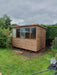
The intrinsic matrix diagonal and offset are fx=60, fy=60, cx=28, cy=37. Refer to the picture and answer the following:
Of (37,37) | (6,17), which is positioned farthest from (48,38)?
(6,17)

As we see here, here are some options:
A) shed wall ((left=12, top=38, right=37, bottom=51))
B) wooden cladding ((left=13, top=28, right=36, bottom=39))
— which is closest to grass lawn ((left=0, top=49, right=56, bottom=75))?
shed wall ((left=12, top=38, right=37, bottom=51))

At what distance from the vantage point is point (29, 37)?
597cm

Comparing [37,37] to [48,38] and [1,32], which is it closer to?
[48,38]

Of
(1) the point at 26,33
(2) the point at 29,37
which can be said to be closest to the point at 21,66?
(2) the point at 29,37

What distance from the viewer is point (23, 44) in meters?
6.57

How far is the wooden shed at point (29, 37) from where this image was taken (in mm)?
5570

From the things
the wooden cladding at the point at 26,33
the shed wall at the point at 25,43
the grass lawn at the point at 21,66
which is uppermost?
the wooden cladding at the point at 26,33

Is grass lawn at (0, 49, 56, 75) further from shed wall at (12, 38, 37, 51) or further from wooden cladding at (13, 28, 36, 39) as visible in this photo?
wooden cladding at (13, 28, 36, 39)

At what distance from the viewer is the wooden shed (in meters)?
5.57

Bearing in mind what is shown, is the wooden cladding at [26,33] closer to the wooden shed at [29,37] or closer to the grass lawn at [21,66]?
the wooden shed at [29,37]

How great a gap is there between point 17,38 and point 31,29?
230cm

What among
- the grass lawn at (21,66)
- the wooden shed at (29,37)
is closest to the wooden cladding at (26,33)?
the wooden shed at (29,37)

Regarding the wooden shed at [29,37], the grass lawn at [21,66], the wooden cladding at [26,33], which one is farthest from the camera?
the wooden cladding at [26,33]

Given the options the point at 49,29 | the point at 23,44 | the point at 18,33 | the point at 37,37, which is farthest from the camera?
the point at 49,29
